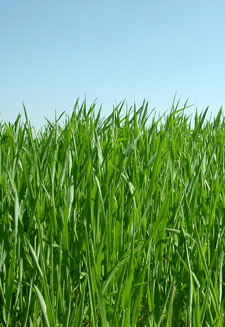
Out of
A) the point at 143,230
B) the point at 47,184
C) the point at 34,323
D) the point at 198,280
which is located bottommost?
the point at 34,323

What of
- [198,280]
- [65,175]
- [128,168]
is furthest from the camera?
[128,168]

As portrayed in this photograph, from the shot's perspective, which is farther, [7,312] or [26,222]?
[26,222]

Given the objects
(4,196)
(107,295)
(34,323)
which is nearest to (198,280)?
(107,295)

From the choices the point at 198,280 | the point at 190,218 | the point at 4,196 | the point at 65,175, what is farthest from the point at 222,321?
the point at 4,196

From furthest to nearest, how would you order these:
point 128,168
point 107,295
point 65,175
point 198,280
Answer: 1. point 128,168
2. point 65,175
3. point 198,280
4. point 107,295

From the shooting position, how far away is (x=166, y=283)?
1.03 meters

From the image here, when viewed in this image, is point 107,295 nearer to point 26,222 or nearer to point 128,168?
point 26,222

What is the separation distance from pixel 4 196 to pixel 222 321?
63 centimetres

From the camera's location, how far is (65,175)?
42.3 inches

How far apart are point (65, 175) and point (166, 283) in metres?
0.38

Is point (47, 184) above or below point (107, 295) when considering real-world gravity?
above

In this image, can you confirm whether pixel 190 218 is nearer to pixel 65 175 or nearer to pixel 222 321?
pixel 222 321

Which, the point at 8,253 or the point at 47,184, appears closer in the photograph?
the point at 8,253

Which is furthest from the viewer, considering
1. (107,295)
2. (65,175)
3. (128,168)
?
(128,168)
